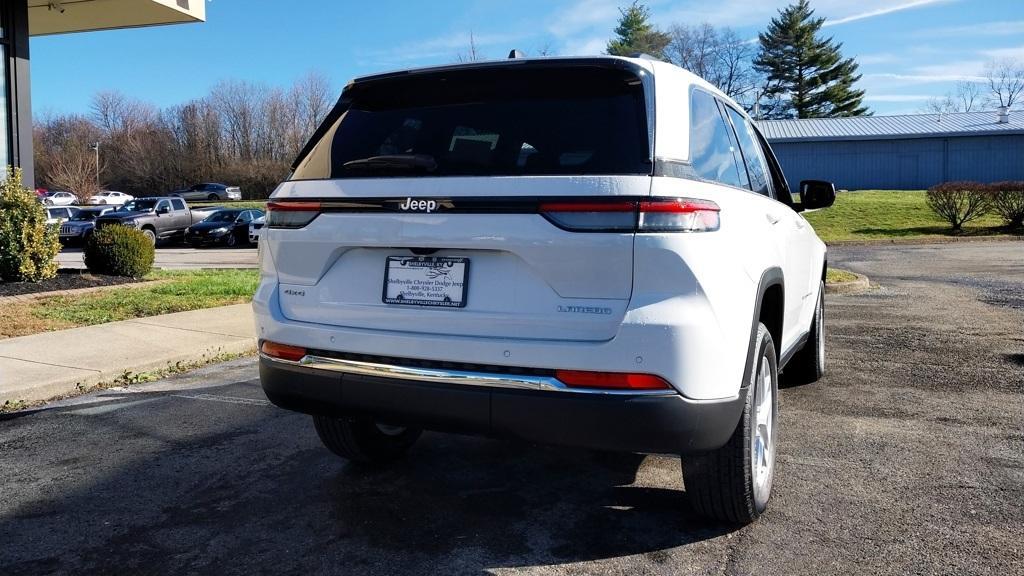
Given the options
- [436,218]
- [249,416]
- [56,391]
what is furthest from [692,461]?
[56,391]

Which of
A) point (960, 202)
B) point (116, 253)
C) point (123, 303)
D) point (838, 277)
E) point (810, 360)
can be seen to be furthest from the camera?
point (960, 202)

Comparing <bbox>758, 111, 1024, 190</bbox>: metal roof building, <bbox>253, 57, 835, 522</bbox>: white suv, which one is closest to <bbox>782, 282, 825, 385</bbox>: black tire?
<bbox>253, 57, 835, 522</bbox>: white suv

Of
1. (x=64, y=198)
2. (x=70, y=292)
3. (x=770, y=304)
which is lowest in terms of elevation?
(x=70, y=292)

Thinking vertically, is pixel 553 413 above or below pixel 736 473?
above

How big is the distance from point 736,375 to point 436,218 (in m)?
1.24

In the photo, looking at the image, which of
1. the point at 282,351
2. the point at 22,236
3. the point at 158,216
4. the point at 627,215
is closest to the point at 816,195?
the point at 627,215

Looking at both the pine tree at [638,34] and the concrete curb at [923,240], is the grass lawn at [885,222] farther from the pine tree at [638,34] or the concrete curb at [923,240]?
the pine tree at [638,34]

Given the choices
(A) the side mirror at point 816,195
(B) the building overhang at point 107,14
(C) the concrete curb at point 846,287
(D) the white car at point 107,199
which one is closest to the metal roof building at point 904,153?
(C) the concrete curb at point 846,287

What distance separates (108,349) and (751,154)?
19.4ft

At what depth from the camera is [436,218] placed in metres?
3.03

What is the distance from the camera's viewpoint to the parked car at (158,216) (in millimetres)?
27766

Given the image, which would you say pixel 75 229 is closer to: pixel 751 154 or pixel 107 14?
pixel 107 14

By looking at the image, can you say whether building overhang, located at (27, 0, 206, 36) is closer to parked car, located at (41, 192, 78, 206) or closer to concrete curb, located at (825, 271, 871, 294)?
concrete curb, located at (825, 271, 871, 294)

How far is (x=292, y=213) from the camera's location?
3.38 meters
